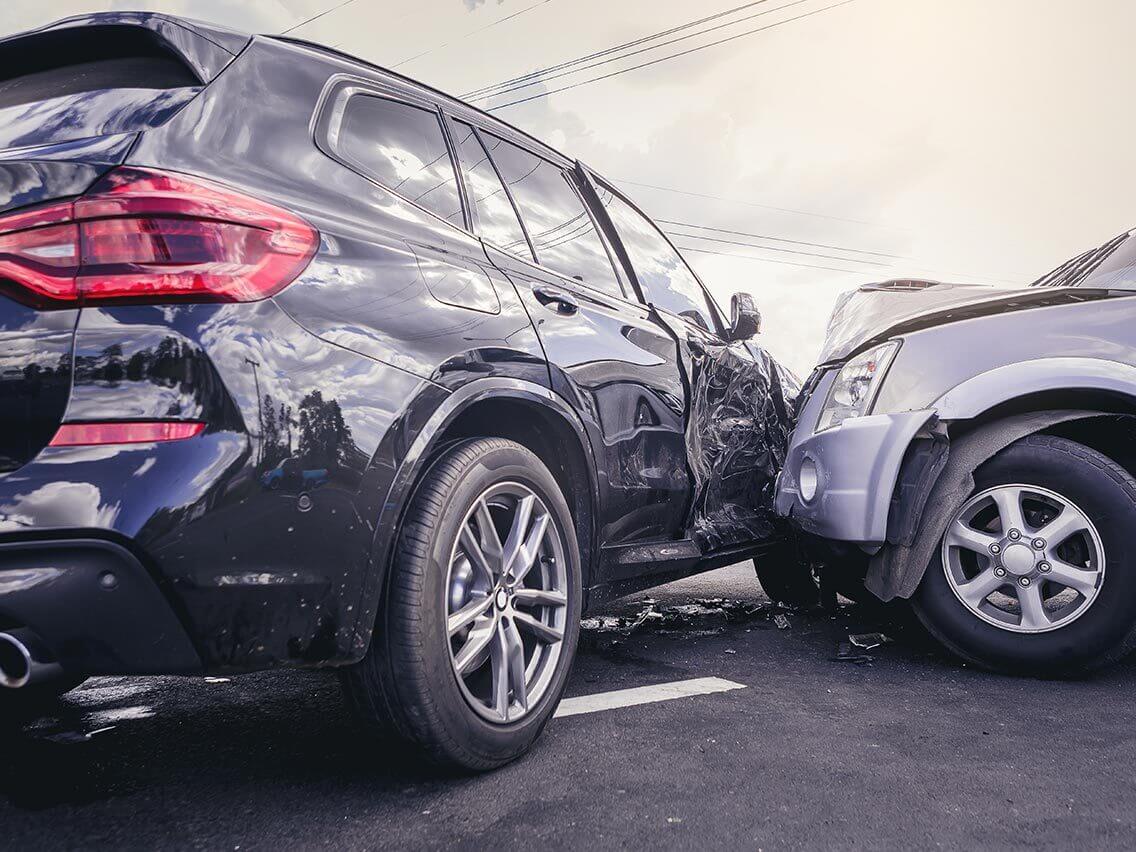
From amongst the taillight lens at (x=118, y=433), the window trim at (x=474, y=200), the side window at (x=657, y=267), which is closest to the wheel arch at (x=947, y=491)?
the side window at (x=657, y=267)

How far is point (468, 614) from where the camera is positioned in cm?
225

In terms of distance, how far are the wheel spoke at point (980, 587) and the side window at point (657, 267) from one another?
1.47 meters

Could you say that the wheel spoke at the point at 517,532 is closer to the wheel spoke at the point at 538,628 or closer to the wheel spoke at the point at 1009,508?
the wheel spoke at the point at 538,628

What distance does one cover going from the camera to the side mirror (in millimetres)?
4176

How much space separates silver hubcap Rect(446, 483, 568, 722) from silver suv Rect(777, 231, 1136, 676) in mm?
1352

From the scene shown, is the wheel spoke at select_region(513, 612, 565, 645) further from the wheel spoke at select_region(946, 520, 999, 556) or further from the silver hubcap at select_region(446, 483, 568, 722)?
the wheel spoke at select_region(946, 520, 999, 556)

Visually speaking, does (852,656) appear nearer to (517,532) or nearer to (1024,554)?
(1024,554)

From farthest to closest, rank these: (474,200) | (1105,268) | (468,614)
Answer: (1105,268), (474,200), (468,614)

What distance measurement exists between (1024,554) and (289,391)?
2.62m

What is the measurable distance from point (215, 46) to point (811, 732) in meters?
2.31

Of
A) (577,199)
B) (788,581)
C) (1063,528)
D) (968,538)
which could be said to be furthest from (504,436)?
(788,581)

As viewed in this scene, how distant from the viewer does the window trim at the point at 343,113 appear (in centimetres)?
220

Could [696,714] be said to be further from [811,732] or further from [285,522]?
[285,522]

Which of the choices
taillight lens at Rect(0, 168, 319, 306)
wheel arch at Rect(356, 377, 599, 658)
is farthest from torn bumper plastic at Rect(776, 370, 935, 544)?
taillight lens at Rect(0, 168, 319, 306)
